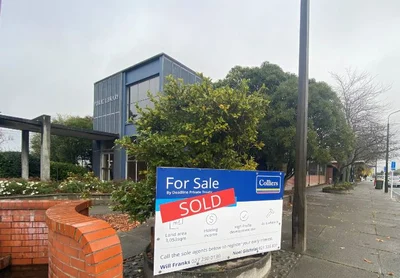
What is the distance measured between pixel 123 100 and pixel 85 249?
1678cm

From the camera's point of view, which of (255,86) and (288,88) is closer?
(288,88)

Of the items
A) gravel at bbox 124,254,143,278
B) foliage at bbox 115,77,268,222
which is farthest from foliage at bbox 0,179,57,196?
foliage at bbox 115,77,268,222

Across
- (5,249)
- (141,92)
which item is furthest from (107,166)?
(5,249)

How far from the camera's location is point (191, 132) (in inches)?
151

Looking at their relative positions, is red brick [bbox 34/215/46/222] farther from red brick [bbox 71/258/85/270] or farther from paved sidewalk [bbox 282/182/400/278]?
paved sidewalk [bbox 282/182/400/278]

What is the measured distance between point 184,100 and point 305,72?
97.0 inches

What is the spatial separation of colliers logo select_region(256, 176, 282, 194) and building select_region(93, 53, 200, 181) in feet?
37.3

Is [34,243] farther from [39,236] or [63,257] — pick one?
[63,257]

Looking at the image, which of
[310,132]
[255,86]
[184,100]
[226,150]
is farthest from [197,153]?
[255,86]

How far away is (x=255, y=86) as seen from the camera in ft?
33.0

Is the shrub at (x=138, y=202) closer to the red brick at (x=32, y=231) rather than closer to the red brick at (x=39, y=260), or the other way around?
the red brick at (x=32, y=231)

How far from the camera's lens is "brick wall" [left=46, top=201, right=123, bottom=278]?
1860 millimetres

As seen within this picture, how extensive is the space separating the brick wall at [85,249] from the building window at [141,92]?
13294 mm

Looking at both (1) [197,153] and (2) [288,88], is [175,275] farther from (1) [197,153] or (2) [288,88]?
(2) [288,88]
